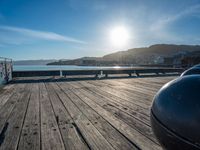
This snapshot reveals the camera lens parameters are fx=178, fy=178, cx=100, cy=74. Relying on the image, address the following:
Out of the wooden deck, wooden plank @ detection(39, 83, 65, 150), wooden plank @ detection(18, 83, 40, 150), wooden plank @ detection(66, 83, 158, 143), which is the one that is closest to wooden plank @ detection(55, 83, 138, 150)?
the wooden deck

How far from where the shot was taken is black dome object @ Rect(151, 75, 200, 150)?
4.64 ft

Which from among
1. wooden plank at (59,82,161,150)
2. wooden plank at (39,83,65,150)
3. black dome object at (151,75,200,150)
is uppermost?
black dome object at (151,75,200,150)

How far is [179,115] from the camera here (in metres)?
1.50

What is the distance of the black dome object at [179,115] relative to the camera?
4.64 ft

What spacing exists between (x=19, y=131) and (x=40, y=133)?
0.37 meters

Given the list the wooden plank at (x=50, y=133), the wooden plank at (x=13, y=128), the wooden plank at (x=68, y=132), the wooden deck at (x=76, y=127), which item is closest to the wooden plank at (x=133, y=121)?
the wooden deck at (x=76, y=127)

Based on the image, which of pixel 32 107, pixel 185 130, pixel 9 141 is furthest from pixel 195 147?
pixel 32 107

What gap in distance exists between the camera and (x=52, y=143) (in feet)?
7.89

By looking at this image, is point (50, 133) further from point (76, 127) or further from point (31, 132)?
point (76, 127)

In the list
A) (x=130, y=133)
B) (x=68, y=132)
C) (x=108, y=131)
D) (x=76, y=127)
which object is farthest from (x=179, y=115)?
(x=76, y=127)

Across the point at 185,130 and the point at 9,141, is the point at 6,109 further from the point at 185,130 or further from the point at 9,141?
the point at 185,130

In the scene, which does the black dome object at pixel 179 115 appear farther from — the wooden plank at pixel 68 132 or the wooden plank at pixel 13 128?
the wooden plank at pixel 13 128

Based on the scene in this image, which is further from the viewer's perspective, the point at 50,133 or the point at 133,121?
the point at 133,121

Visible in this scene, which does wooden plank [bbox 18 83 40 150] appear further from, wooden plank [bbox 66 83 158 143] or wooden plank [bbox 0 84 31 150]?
wooden plank [bbox 66 83 158 143]
